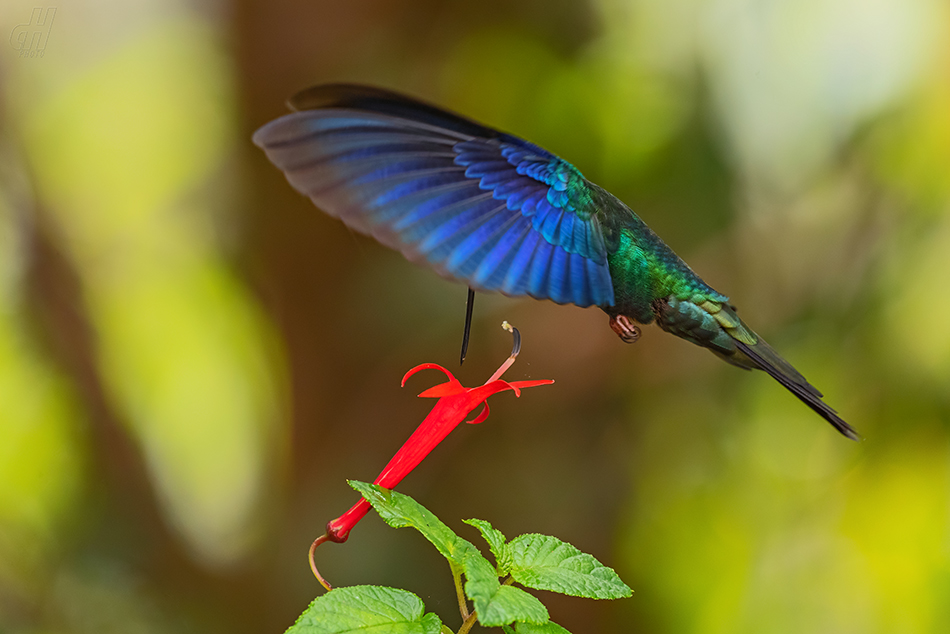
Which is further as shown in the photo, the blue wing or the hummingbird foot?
the hummingbird foot

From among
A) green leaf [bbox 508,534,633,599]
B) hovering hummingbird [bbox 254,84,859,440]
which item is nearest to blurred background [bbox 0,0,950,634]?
hovering hummingbird [bbox 254,84,859,440]

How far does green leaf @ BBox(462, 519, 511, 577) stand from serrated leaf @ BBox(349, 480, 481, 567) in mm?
25

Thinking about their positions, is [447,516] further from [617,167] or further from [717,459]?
[617,167]

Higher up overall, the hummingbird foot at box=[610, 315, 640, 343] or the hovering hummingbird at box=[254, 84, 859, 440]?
the hovering hummingbird at box=[254, 84, 859, 440]

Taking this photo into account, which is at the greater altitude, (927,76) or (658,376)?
(927,76)

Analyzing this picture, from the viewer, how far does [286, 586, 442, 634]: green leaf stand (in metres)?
0.40

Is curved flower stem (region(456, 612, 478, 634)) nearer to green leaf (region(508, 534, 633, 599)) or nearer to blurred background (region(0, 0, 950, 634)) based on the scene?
green leaf (region(508, 534, 633, 599))

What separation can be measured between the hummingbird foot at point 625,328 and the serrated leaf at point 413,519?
19cm

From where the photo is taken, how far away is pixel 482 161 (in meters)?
0.48

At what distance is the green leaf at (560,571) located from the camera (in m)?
0.44

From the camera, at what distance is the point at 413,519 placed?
0.43 metres

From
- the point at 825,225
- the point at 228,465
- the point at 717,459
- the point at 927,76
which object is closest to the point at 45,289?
the point at 228,465

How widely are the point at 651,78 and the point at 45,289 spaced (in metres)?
1.28

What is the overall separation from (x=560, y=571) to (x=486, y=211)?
237mm
